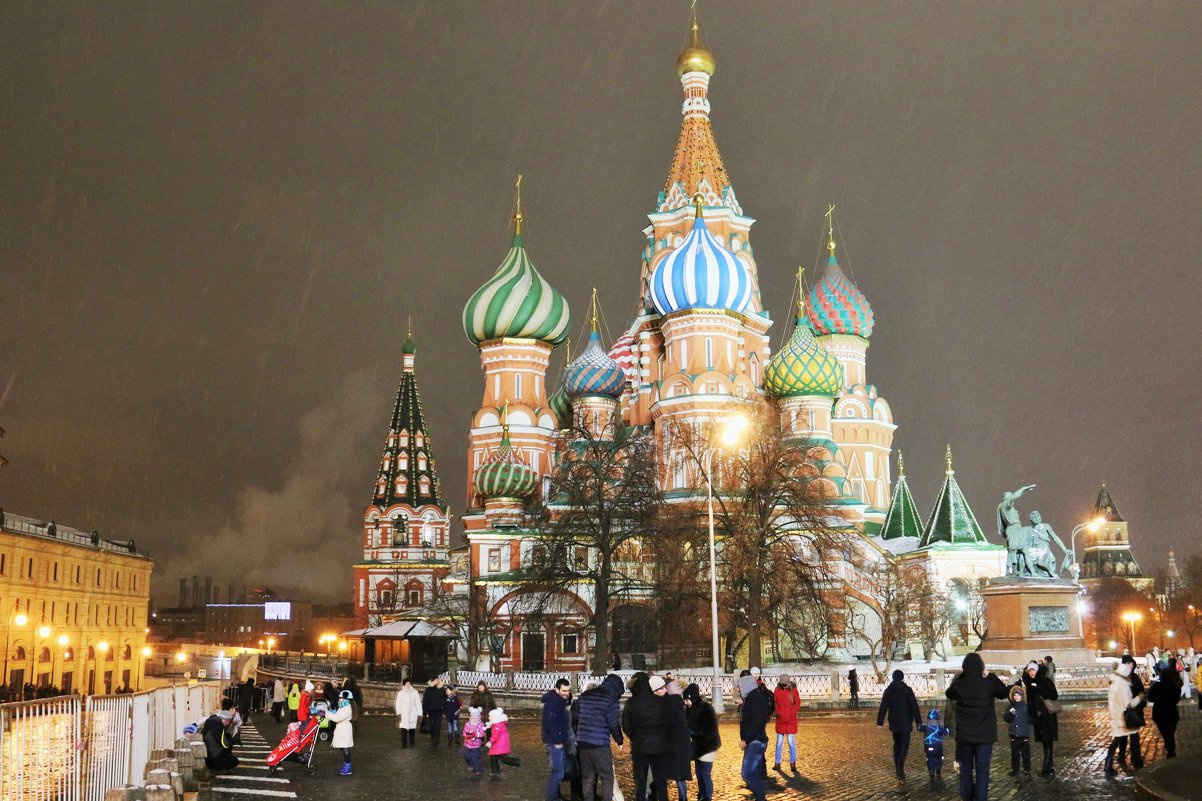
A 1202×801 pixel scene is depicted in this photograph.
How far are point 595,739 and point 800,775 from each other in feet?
16.1

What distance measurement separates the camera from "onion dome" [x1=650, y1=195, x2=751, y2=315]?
53781mm

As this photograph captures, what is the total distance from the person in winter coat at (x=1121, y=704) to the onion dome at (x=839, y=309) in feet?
190

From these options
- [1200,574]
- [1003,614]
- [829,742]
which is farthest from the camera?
[1200,574]

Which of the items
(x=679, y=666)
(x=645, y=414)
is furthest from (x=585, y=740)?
(x=645, y=414)

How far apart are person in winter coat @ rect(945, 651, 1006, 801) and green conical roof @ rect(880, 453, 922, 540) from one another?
54.7 metres

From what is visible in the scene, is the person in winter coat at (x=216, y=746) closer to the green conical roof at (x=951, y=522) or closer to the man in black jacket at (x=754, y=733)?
the man in black jacket at (x=754, y=733)

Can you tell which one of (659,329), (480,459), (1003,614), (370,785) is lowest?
(370,785)

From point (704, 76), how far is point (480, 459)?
23.5 m

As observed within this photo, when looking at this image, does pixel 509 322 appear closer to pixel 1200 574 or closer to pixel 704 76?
pixel 704 76

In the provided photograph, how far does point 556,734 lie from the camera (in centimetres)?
1488

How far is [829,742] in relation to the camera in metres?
21.9

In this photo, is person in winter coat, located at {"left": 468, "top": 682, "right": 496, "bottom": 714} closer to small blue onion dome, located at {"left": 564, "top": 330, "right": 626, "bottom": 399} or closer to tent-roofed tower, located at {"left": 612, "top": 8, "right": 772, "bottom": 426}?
tent-roofed tower, located at {"left": 612, "top": 8, "right": 772, "bottom": 426}

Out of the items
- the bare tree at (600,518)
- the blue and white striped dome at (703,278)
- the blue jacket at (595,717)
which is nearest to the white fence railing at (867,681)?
the bare tree at (600,518)

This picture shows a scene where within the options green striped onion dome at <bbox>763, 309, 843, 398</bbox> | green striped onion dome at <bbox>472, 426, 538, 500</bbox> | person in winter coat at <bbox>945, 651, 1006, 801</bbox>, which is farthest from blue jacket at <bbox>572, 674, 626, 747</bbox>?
green striped onion dome at <bbox>763, 309, 843, 398</bbox>
